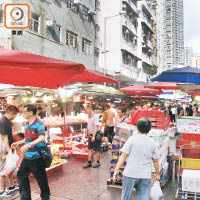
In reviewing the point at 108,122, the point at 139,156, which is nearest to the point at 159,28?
the point at 108,122

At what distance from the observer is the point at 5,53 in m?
4.39

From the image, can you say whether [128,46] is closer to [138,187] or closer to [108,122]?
[108,122]

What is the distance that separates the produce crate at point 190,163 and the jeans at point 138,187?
2240mm

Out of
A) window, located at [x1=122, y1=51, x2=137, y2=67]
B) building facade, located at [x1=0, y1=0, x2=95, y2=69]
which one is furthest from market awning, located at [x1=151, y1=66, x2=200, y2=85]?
window, located at [x1=122, y1=51, x2=137, y2=67]

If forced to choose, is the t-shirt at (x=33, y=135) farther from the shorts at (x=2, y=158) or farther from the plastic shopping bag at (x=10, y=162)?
the shorts at (x=2, y=158)

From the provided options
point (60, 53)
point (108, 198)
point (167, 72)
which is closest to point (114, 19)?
point (60, 53)

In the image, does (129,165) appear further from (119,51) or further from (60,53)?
(119,51)

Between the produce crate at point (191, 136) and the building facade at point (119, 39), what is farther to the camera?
the building facade at point (119, 39)

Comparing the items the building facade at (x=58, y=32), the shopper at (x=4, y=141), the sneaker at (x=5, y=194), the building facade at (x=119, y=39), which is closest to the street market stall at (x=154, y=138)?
the sneaker at (x=5, y=194)

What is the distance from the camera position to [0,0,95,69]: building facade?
15.7 m

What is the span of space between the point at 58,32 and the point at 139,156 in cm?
1752

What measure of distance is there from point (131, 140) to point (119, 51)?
29.2 meters

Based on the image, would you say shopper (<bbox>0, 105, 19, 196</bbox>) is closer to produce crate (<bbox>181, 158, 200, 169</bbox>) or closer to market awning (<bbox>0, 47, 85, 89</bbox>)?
market awning (<bbox>0, 47, 85, 89</bbox>)

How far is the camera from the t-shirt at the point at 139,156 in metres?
3.91
